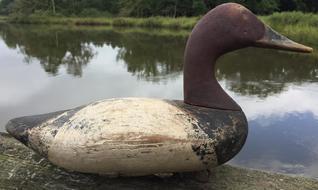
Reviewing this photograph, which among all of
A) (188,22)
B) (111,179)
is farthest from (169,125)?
(188,22)

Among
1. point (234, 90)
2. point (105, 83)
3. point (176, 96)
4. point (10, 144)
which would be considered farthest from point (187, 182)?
point (105, 83)

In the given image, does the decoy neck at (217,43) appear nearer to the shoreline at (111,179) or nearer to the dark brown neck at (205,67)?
the dark brown neck at (205,67)

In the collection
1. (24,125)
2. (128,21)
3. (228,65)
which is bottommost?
(128,21)

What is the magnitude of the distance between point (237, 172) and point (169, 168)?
768 millimetres

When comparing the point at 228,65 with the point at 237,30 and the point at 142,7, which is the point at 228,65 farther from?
the point at 142,7

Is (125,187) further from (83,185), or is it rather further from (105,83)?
(105,83)

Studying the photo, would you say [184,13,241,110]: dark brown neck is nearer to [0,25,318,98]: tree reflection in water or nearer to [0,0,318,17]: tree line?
[0,25,318,98]: tree reflection in water

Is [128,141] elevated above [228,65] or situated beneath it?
elevated above

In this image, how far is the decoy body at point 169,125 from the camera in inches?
85.4

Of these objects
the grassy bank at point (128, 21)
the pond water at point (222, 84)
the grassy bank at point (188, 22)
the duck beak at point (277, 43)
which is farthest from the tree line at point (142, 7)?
the duck beak at point (277, 43)

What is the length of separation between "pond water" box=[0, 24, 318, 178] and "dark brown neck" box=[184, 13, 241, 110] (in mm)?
1433

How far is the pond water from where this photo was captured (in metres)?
4.11

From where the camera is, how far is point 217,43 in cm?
246

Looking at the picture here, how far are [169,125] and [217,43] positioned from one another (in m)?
0.56
